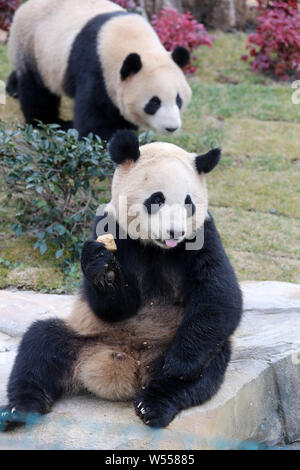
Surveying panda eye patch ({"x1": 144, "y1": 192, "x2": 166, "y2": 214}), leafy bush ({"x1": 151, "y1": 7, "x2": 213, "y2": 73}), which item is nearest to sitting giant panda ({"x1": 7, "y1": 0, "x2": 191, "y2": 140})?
leafy bush ({"x1": 151, "y1": 7, "x2": 213, "y2": 73})

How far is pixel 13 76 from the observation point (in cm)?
931

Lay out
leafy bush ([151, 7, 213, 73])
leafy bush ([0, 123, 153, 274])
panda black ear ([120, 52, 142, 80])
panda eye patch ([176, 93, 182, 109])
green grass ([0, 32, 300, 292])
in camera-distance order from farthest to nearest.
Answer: leafy bush ([151, 7, 213, 73]) < panda eye patch ([176, 93, 182, 109]) < panda black ear ([120, 52, 142, 80]) < green grass ([0, 32, 300, 292]) < leafy bush ([0, 123, 153, 274])

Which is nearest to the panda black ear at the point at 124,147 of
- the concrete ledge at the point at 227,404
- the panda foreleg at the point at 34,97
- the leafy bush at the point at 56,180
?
the concrete ledge at the point at 227,404

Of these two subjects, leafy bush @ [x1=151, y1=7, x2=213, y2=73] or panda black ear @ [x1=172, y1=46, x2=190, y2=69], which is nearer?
panda black ear @ [x1=172, y1=46, x2=190, y2=69]

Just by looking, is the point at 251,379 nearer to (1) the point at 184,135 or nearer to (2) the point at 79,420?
(2) the point at 79,420

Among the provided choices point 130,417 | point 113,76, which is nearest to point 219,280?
point 130,417

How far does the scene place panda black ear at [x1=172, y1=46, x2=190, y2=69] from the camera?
7.10 metres

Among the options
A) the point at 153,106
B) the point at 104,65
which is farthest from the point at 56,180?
the point at 104,65

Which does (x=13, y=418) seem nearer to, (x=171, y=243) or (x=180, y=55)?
(x=171, y=243)

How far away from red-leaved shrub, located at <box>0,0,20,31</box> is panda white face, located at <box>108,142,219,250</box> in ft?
28.4

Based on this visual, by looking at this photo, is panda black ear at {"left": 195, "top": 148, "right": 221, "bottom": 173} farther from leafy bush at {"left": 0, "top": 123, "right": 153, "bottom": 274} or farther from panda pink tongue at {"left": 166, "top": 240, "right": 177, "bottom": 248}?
leafy bush at {"left": 0, "top": 123, "right": 153, "bottom": 274}

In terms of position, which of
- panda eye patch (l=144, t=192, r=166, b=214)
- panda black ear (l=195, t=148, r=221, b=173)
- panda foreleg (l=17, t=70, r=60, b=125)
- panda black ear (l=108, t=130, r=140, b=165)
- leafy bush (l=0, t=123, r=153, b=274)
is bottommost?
panda foreleg (l=17, t=70, r=60, b=125)

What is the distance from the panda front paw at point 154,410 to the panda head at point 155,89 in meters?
4.27

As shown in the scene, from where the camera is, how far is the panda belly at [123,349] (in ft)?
11.3
